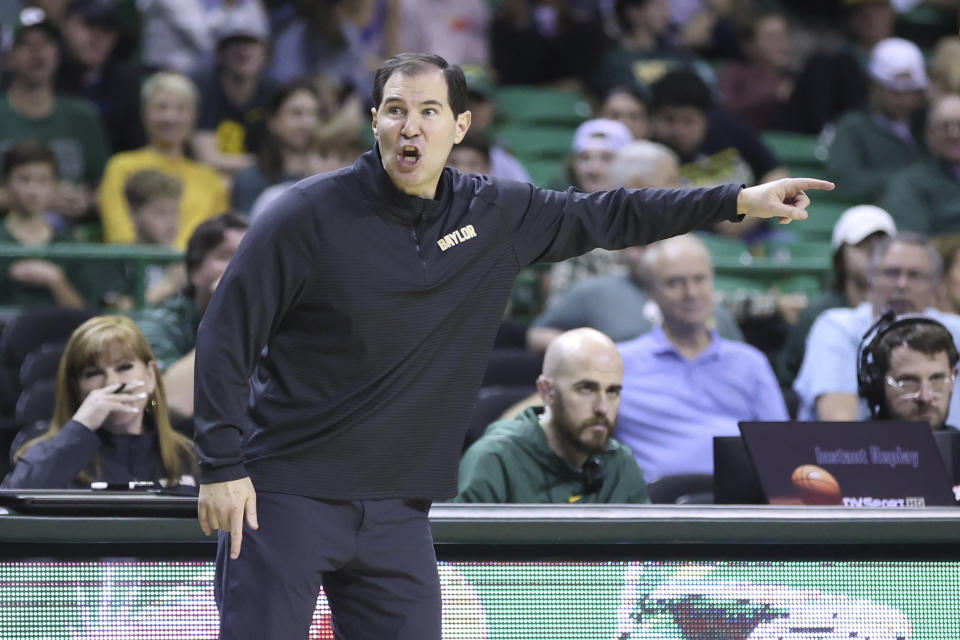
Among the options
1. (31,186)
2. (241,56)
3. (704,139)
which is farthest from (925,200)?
(31,186)

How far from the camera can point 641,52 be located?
10.3 metres

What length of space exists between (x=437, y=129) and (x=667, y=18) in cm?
828

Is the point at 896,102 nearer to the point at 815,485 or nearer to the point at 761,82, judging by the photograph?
the point at 761,82

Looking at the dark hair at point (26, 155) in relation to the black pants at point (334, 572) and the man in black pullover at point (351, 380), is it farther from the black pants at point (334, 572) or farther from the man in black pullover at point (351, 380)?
the black pants at point (334, 572)

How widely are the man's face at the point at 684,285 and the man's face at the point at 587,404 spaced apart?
122 centimetres

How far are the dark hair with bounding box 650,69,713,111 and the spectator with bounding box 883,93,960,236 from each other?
1255 millimetres

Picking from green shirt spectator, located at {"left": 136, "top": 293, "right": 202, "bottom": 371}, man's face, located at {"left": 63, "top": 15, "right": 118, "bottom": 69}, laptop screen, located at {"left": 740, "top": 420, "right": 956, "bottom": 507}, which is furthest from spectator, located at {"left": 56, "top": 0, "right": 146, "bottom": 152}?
laptop screen, located at {"left": 740, "top": 420, "right": 956, "bottom": 507}

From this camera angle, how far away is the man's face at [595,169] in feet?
25.3

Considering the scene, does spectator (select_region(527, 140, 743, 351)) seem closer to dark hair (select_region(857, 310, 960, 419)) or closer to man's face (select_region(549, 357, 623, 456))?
man's face (select_region(549, 357, 623, 456))

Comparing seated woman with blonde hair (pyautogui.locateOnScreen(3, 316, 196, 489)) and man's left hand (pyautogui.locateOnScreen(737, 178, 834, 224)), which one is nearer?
man's left hand (pyautogui.locateOnScreen(737, 178, 834, 224))

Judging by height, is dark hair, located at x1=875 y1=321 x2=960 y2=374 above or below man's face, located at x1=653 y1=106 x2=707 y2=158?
below

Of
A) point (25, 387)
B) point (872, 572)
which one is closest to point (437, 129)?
point (872, 572)

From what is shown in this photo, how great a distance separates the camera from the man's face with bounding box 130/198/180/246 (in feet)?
22.8

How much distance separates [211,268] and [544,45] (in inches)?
219
